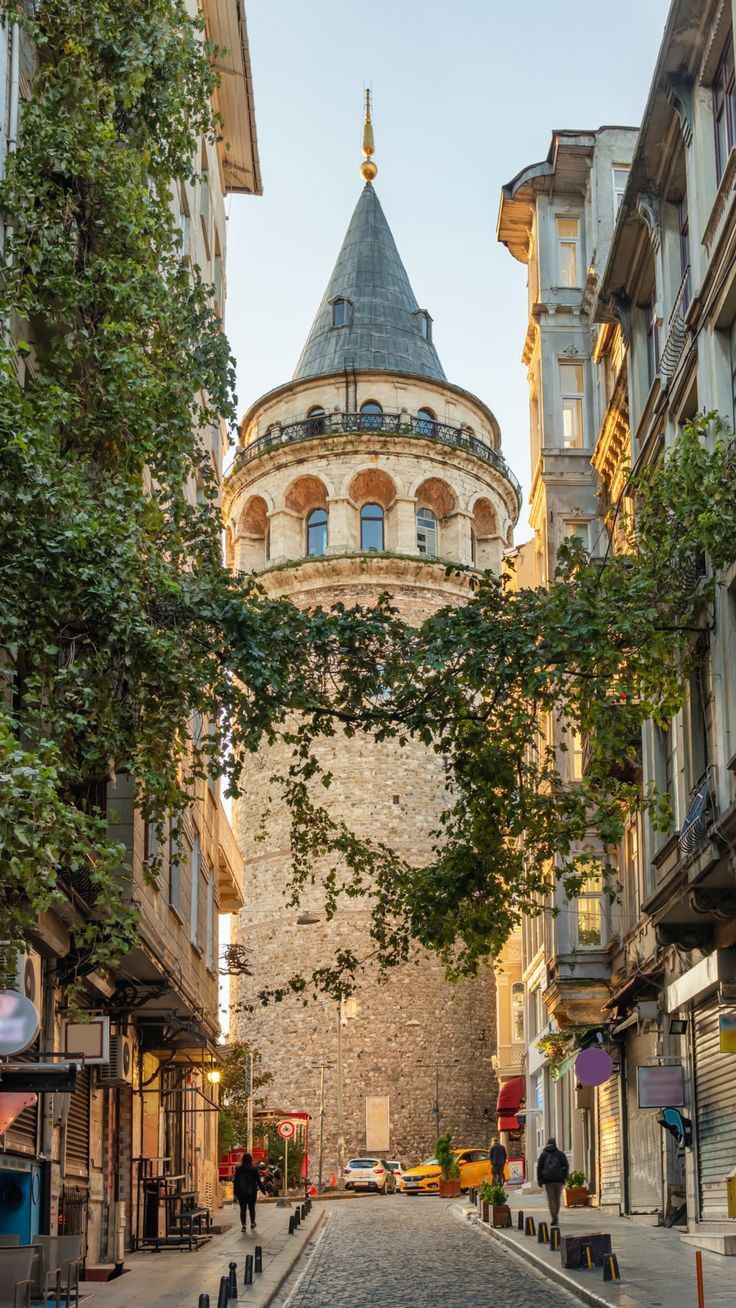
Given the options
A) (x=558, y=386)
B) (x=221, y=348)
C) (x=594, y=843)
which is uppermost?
(x=558, y=386)

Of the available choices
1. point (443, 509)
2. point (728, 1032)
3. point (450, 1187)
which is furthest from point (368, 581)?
point (728, 1032)

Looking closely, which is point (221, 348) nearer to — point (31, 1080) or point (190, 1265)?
point (31, 1080)

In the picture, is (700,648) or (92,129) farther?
(700,648)

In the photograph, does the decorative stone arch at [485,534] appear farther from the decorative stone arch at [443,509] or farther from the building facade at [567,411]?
the building facade at [567,411]

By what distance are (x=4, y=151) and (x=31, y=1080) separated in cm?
731

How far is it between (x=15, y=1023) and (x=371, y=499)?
44.8m

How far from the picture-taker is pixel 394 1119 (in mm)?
48750

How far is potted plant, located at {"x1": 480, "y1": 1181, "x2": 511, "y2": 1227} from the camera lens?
24422 mm

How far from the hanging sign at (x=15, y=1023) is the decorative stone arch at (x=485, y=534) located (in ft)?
149

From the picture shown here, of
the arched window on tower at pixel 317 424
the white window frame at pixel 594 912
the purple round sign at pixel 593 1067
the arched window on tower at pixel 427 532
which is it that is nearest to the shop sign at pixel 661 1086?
the purple round sign at pixel 593 1067

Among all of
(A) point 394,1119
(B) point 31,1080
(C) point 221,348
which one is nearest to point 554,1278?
(B) point 31,1080

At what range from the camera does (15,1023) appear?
10102 millimetres

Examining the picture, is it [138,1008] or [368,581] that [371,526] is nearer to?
[368,581]

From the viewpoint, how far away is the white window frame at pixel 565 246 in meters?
36.2
